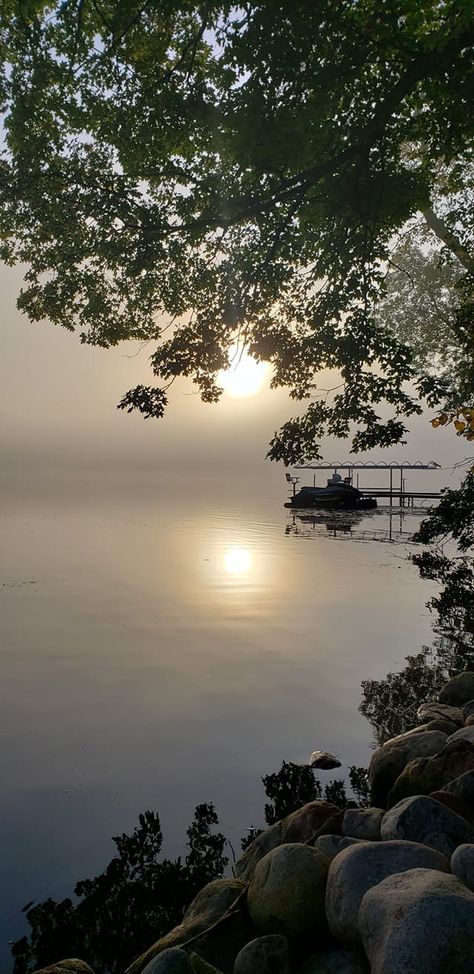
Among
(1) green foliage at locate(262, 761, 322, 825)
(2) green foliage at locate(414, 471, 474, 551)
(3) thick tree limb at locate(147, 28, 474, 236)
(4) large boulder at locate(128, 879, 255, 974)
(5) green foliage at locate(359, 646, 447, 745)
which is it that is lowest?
(1) green foliage at locate(262, 761, 322, 825)

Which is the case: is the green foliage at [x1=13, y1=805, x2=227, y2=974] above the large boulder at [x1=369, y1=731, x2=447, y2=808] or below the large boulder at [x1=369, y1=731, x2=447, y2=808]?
below

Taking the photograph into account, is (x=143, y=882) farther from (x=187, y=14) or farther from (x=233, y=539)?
(x=233, y=539)

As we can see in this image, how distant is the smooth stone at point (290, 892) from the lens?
4129mm

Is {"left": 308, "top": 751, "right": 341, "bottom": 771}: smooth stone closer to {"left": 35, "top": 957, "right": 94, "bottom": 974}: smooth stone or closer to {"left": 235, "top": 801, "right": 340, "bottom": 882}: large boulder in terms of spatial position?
{"left": 235, "top": 801, "right": 340, "bottom": 882}: large boulder

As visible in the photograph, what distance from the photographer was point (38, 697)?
10461 mm

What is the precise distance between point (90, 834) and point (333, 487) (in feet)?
167

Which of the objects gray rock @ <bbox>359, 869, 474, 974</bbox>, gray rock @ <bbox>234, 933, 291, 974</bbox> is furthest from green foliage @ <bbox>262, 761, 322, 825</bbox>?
gray rock @ <bbox>359, 869, 474, 974</bbox>

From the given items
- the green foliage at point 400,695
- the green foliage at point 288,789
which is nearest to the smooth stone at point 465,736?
the green foliage at point 288,789

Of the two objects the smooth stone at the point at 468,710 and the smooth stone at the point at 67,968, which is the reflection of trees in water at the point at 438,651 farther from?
the smooth stone at the point at 67,968

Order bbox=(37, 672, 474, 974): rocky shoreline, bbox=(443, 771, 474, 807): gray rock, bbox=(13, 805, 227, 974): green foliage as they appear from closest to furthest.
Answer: bbox=(37, 672, 474, 974): rocky shoreline < bbox=(13, 805, 227, 974): green foliage < bbox=(443, 771, 474, 807): gray rock

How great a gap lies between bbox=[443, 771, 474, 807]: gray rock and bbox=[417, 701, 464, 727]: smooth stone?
2660mm

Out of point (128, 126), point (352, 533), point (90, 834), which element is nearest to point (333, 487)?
point (352, 533)

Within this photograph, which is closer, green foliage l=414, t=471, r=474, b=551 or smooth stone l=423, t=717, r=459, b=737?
smooth stone l=423, t=717, r=459, b=737

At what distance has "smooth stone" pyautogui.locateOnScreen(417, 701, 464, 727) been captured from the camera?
26.3ft
